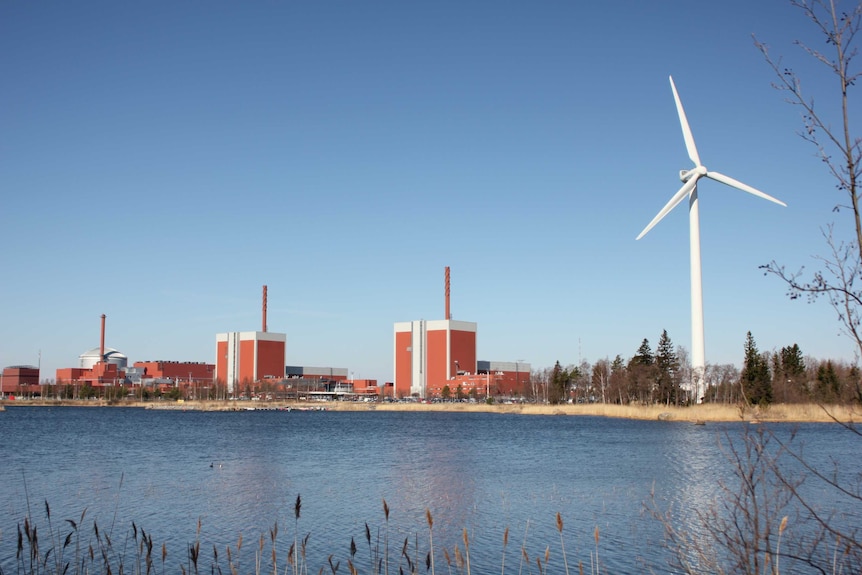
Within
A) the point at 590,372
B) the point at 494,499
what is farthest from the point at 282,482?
the point at 590,372

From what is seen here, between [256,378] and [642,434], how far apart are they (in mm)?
124454

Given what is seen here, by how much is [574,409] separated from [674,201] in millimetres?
31877

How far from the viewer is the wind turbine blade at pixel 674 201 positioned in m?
74.7

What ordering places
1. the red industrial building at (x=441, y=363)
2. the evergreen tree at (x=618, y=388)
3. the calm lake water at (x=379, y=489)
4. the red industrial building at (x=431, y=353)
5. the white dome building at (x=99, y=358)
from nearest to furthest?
the calm lake water at (x=379, y=489) < the evergreen tree at (x=618, y=388) < the red industrial building at (x=441, y=363) < the red industrial building at (x=431, y=353) < the white dome building at (x=99, y=358)

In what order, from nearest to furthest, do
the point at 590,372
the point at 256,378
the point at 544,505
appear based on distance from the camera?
the point at 544,505 → the point at 590,372 → the point at 256,378

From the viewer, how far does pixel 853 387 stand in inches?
225

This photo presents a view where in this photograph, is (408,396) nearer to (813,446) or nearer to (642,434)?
(642,434)

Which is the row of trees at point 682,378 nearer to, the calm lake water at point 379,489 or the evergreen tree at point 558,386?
the evergreen tree at point 558,386

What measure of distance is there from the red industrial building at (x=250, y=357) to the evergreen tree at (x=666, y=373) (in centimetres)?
9309

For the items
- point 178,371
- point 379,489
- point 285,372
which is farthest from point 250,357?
point 379,489

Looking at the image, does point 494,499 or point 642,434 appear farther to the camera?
point 642,434

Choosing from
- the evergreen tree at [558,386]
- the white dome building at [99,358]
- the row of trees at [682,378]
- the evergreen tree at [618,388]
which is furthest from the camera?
the white dome building at [99,358]

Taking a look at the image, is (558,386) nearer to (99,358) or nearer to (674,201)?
(674,201)

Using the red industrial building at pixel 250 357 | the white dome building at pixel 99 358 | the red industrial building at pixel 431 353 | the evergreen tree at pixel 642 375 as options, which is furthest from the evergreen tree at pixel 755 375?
the white dome building at pixel 99 358
